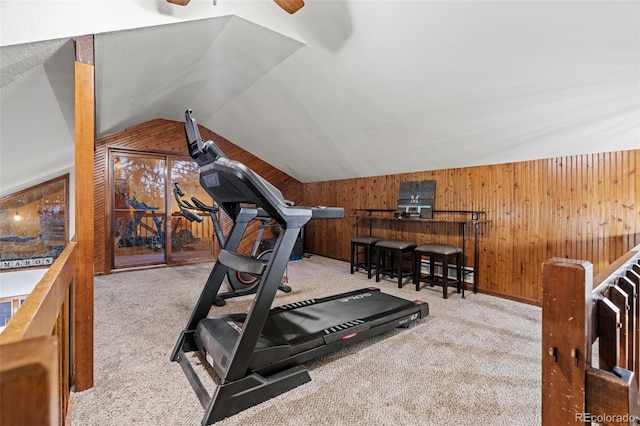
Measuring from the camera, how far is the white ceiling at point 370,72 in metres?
2.01

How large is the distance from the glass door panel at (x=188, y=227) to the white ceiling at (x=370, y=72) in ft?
4.68

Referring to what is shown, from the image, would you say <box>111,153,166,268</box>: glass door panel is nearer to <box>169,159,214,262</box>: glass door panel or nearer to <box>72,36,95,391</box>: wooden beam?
<box>169,159,214,262</box>: glass door panel

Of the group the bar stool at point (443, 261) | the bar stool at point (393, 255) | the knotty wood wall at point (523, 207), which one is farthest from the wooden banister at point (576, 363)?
the bar stool at point (393, 255)

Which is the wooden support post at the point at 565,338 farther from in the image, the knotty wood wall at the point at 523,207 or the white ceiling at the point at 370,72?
the knotty wood wall at the point at 523,207

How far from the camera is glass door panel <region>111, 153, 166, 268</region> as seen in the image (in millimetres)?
5266

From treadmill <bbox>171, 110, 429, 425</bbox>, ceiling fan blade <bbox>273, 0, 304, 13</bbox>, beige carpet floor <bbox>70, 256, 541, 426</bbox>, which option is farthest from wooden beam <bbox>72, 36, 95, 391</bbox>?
ceiling fan blade <bbox>273, 0, 304, 13</bbox>

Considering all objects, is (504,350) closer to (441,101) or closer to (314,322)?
(314,322)

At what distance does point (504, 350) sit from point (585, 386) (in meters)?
2.11

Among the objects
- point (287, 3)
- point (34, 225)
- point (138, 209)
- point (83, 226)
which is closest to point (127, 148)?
point (138, 209)

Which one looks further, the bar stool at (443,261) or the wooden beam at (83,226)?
the bar stool at (443,261)

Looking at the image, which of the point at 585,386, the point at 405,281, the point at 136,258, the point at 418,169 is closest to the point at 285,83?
the point at 418,169

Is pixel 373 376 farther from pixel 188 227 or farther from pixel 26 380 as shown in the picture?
pixel 188 227

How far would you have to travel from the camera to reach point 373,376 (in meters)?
2.00

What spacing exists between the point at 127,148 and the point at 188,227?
1.80m
